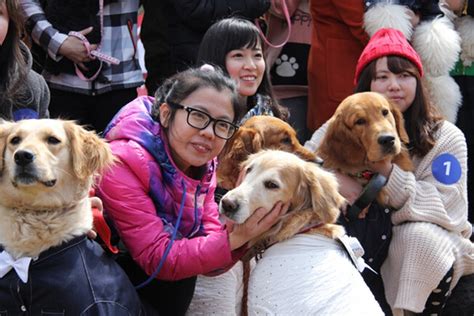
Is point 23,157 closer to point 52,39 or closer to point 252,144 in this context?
point 252,144

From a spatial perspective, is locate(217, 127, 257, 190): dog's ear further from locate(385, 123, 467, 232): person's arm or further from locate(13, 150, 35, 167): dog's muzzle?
locate(13, 150, 35, 167): dog's muzzle

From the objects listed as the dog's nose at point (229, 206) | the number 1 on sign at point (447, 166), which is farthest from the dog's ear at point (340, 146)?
the dog's nose at point (229, 206)

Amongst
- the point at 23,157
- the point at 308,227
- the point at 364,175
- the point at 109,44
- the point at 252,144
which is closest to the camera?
the point at 23,157

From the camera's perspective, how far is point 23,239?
2.62 metres

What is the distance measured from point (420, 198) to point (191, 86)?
133 cm

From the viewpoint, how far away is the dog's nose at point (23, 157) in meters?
2.54

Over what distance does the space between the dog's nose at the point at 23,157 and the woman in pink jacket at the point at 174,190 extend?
0.47 metres

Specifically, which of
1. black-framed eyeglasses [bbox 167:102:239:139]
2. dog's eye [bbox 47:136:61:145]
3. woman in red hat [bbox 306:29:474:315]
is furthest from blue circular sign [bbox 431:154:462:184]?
dog's eye [bbox 47:136:61:145]

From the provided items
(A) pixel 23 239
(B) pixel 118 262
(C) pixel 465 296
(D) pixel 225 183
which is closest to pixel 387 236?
(C) pixel 465 296

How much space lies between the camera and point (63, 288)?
2.57m

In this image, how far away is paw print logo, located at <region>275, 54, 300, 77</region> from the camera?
4.78m

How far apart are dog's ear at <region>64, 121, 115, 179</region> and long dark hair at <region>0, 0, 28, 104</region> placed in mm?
566

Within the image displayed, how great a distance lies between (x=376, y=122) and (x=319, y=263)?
1086 millimetres

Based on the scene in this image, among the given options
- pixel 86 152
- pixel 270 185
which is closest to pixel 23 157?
pixel 86 152
